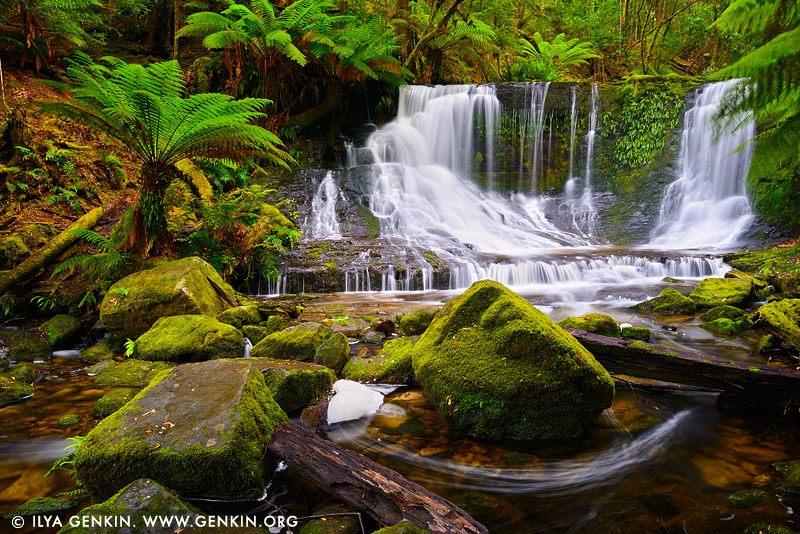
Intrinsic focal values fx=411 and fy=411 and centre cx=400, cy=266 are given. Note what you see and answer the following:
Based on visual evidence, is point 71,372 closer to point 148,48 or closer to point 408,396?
point 408,396

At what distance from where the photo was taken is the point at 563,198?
12.5 m

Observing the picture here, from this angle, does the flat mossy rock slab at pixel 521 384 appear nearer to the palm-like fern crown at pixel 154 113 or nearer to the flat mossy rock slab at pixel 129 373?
the flat mossy rock slab at pixel 129 373

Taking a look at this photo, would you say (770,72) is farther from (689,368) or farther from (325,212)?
(325,212)

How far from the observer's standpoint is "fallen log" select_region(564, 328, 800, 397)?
107 inches

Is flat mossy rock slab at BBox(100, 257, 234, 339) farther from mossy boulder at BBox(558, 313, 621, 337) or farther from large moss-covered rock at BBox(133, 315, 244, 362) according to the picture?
mossy boulder at BBox(558, 313, 621, 337)

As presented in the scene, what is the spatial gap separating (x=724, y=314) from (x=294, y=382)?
554 centimetres

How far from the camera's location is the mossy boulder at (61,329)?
432 cm

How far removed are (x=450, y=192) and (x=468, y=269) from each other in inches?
193

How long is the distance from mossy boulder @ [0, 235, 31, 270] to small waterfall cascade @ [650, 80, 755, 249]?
487 inches

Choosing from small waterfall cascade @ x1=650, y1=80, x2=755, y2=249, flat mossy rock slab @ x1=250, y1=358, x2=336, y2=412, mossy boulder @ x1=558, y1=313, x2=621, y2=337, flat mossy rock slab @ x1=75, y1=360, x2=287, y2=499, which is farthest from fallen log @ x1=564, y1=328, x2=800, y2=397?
small waterfall cascade @ x1=650, y1=80, x2=755, y2=249

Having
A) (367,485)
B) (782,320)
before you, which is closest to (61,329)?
(367,485)

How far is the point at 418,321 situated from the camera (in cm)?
468

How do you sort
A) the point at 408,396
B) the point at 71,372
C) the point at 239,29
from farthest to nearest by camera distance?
Result: the point at 239,29 < the point at 71,372 < the point at 408,396

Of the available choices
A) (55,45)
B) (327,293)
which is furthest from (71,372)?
(55,45)
